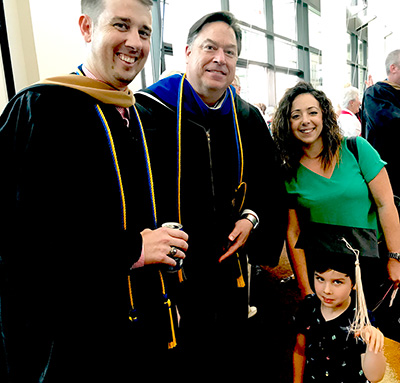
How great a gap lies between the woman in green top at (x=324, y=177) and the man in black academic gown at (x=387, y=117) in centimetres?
100

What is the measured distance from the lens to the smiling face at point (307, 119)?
1662 mm

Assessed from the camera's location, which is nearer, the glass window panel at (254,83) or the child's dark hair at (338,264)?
the child's dark hair at (338,264)

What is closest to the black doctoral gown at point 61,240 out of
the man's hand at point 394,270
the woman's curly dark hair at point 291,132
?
the woman's curly dark hair at point 291,132

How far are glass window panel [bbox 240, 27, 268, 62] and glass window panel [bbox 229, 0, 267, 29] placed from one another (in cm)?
22

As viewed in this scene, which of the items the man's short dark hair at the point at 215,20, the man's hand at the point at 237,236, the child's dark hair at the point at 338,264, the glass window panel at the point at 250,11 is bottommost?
the child's dark hair at the point at 338,264

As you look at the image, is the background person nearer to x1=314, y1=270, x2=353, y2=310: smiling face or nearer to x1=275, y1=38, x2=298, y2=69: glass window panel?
x1=314, y1=270, x2=353, y2=310: smiling face

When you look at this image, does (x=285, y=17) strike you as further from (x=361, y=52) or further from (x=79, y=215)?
(x=79, y=215)

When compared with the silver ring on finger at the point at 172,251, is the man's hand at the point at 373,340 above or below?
below

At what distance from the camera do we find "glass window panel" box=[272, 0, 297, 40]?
9.26m

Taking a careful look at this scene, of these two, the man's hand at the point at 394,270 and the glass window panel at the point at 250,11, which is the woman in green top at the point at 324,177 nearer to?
the man's hand at the point at 394,270

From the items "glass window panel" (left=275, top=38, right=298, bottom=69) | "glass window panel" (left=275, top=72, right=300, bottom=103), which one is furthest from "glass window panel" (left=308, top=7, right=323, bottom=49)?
"glass window panel" (left=275, top=72, right=300, bottom=103)

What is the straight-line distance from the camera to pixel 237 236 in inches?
57.9

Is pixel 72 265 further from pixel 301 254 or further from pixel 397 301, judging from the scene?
pixel 397 301

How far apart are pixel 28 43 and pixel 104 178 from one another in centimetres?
165
